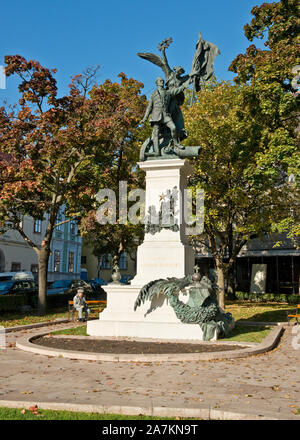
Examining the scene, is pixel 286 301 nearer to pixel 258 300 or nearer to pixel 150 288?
pixel 258 300

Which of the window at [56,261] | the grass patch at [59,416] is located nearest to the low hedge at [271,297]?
the window at [56,261]

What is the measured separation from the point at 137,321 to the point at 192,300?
162 cm

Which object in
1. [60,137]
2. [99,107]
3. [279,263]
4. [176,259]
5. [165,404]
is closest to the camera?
[165,404]

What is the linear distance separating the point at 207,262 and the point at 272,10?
2409cm

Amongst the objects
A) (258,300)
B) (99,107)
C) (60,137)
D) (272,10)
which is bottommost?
(258,300)

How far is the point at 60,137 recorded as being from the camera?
18.0 meters

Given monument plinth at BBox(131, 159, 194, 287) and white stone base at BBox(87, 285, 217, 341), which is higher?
monument plinth at BBox(131, 159, 194, 287)

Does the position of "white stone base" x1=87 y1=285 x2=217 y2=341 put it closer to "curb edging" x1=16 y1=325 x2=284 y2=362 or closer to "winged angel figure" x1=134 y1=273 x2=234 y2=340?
"winged angel figure" x1=134 y1=273 x2=234 y2=340

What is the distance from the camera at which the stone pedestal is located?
35.0 ft

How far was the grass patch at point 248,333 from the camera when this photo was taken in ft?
35.0

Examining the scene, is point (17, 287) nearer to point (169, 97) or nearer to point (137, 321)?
point (137, 321)

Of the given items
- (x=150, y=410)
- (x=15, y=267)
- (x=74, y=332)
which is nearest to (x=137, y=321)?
(x=74, y=332)

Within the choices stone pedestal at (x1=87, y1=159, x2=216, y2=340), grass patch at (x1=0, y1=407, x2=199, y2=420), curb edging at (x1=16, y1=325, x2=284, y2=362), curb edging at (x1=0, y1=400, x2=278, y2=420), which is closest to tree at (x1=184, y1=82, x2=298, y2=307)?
stone pedestal at (x1=87, y1=159, x2=216, y2=340)
